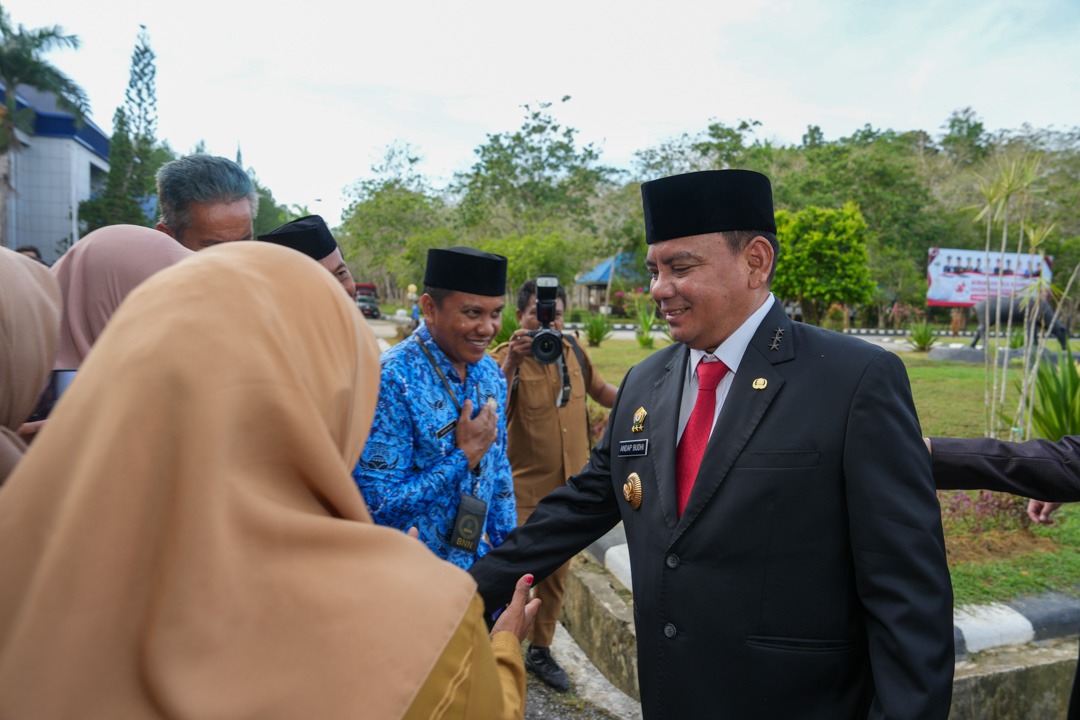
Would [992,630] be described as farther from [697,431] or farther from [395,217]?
[395,217]

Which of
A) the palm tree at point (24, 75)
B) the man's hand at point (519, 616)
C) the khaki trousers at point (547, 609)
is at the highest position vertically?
the palm tree at point (24, 75)

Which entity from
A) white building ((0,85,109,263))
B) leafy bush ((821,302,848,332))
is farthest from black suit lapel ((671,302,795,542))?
white building ((0,85,109,263))

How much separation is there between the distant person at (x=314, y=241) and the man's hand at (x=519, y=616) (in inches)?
61.7

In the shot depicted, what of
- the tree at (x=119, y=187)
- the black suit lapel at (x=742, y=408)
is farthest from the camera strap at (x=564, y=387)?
the tree at (x=119, y=187)

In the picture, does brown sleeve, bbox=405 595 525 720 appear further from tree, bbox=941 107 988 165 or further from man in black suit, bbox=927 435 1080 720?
tree, bbox=941 107 988 165

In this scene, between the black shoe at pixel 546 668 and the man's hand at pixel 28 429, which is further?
the black shoe at pixel 546 668

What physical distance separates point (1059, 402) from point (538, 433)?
3.23 metres

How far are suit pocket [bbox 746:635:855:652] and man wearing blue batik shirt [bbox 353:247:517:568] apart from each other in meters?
1.18

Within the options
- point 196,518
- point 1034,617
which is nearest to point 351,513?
point 196,518

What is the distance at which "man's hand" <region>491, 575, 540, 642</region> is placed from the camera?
1572 millimetres

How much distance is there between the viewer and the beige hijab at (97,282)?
82.5 inches

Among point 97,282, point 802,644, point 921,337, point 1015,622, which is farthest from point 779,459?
point 921,337

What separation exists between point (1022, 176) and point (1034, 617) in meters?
3.31

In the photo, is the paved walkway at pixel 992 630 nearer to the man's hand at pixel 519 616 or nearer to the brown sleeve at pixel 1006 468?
the brown sleeve at pixel 1006 468
